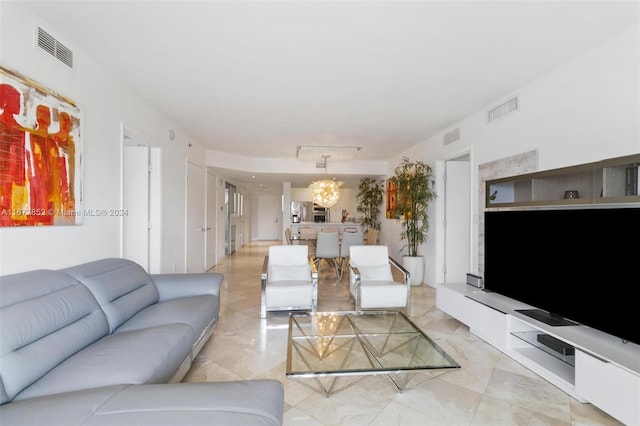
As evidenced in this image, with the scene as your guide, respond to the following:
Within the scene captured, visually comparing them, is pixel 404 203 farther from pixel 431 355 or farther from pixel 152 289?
pixel 152 289

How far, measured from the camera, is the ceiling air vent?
2.15 metres

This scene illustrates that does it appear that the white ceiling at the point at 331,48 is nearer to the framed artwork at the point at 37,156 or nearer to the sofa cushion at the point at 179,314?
the framed artwork at the point at 37,156

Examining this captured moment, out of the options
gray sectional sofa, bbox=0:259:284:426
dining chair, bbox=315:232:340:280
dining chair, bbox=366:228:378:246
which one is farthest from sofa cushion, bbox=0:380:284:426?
dining chair, bbox=366:228:378:246

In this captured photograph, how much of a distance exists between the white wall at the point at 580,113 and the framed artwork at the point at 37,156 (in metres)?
4.16

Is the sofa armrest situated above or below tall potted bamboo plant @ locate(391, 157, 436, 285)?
below

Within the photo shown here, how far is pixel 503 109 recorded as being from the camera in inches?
136

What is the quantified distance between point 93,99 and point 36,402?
249cm

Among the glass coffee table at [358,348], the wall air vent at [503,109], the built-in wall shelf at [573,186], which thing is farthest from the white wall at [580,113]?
the glass coffee table at [358,348]

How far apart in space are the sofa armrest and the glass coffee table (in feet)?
3.12

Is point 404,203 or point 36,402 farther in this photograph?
point 404,203

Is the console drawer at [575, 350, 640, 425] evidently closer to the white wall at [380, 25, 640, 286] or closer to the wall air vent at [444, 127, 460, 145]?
the white wall at [380, 25, 640, 286]

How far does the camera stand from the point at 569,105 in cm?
265

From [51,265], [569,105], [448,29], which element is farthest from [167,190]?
[569,105]

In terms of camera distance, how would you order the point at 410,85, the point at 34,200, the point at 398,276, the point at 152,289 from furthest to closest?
the point at 398,276 < the point at 410,85 < the point at 152,289 < the point at 34,200
